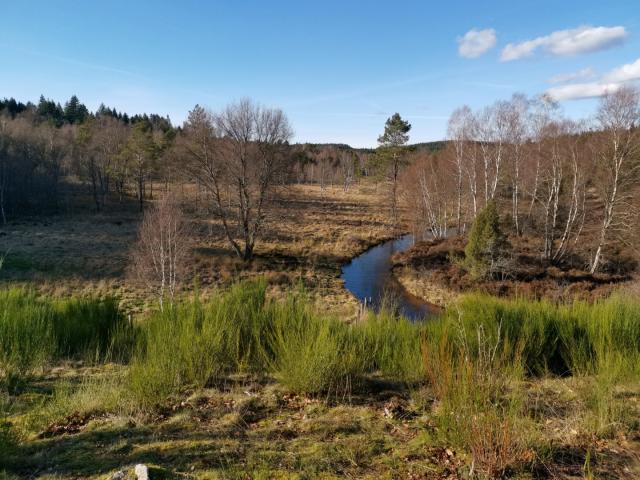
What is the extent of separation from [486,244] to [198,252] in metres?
18.9

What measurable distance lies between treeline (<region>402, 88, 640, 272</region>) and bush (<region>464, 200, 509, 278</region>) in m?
5.68

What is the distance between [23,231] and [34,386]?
34.4m

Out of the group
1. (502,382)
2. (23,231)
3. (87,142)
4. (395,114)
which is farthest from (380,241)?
(87,142)

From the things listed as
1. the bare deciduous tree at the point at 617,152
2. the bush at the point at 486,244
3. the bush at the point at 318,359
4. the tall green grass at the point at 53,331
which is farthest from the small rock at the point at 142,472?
the bare deciduous tree at the point at 617,152

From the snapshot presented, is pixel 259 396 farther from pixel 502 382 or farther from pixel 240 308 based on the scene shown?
pixel 502 382

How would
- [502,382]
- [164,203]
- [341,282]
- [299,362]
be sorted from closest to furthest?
1. [502,382]
2. [299,362]
3. [164,203]
4. [341,282]

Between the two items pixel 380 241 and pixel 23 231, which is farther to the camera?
pixel 380 241

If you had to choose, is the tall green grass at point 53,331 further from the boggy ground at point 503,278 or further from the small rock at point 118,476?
the boggy ground at point 503,278

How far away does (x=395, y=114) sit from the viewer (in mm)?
38406

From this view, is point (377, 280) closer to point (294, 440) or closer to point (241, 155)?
point (241, 155)

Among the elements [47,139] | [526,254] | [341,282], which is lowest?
[341,282]

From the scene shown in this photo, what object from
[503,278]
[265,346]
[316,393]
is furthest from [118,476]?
[503,278]

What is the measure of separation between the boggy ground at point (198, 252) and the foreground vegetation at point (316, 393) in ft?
31.7

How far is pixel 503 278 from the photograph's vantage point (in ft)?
65.9
